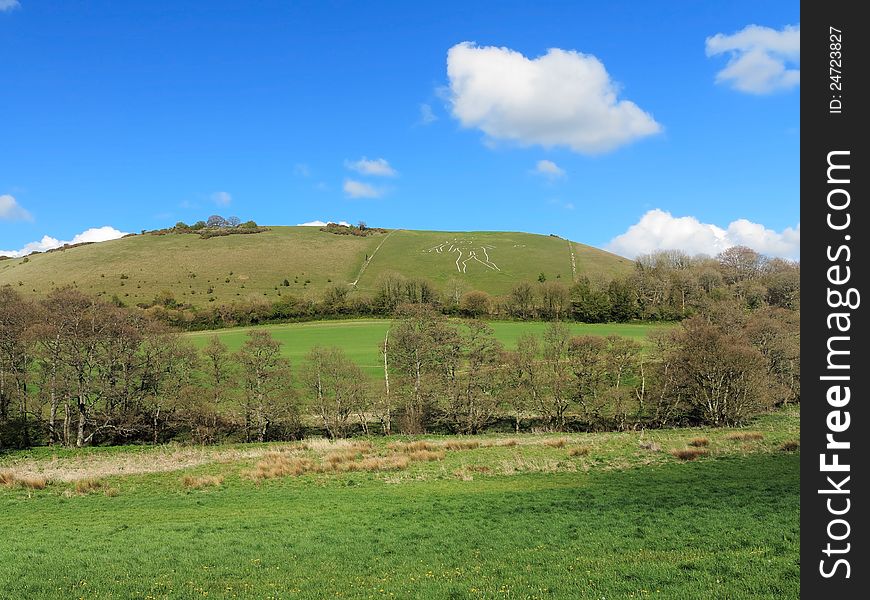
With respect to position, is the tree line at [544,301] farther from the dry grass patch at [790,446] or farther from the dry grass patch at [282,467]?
the dry grass patch at [790,446]

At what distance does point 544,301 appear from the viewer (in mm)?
98562

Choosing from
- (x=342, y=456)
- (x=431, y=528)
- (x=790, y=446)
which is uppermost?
(x=431, y=528)

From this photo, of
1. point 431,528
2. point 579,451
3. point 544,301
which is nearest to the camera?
point 431,528

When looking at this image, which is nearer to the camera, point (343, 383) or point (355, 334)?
point (343, 383)

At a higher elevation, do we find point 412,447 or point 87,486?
point 87,486

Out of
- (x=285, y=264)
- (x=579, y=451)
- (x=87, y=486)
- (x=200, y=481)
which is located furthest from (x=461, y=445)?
(x=285, y=264)

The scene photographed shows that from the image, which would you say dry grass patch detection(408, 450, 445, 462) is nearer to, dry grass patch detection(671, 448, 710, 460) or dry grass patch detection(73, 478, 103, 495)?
dry grass patch detection(671, 448, 710, 460)

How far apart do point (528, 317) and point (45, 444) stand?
2869 inches
